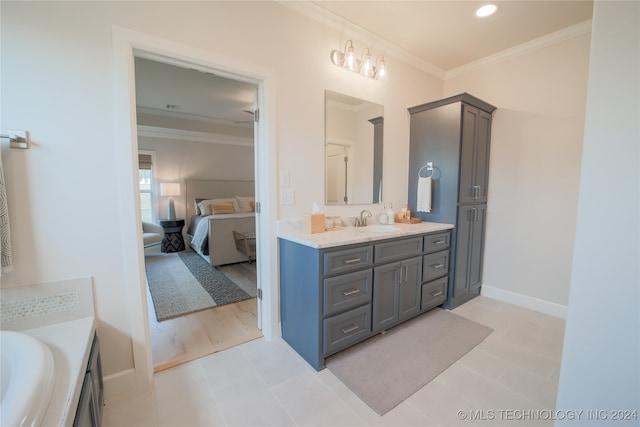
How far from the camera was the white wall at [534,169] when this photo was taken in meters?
2.42

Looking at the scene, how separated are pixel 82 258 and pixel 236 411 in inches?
47.1

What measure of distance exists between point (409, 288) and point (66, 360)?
215cm

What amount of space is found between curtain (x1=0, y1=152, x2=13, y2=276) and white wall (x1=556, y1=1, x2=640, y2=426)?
7.65 feet

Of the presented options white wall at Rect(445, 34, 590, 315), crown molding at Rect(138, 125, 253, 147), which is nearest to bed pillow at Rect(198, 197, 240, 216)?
crown molding at Rect(138, 125, 253, 147)

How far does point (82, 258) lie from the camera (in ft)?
4.77

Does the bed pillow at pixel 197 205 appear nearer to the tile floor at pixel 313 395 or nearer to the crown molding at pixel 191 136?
the crown molding at pixel 191 136

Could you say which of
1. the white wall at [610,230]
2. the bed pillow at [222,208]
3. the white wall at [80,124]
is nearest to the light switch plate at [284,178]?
the white wall at [80,124]

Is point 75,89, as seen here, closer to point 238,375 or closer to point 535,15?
point 238,375

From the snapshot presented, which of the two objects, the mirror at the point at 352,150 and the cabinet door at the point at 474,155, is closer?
the mirror at the point at 352,150

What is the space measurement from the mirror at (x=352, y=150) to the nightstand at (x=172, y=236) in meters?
4.11

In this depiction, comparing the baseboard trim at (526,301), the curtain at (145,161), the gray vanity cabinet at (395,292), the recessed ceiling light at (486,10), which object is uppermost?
the recessed ceiling light at (486,10)

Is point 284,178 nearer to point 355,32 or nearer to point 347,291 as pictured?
point 347,291

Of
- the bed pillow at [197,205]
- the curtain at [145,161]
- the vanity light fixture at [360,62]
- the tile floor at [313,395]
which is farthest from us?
the bed pillow at [197,205]

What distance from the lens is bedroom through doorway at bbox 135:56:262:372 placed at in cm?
229
